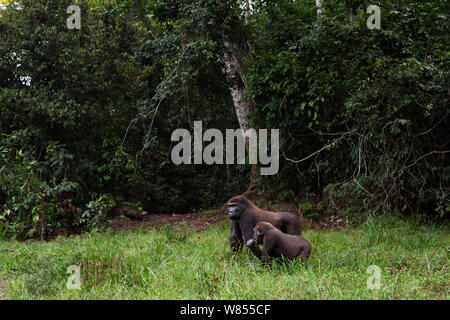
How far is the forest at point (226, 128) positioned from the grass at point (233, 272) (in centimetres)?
4

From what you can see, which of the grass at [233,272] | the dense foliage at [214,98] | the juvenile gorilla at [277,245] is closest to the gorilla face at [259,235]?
the juvenile gorilla at [277,245]

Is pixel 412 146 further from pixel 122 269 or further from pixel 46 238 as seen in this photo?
pixel 46 238

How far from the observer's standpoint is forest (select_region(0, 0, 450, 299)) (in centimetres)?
527

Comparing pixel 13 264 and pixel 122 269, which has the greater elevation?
pixel 122 269

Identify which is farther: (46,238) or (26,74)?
(26,74)

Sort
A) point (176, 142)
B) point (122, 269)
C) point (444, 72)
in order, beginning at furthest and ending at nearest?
point (176, 142)
point (444, 72)
point (122, 269)

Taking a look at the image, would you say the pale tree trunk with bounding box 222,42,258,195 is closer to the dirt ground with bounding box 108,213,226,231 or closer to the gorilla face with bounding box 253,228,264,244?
the dirt ground with bounding box 108,213,226,231

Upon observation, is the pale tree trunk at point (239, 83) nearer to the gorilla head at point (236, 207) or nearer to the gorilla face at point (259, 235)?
the gorilla head at point (236, 207)

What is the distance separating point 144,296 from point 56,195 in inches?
249

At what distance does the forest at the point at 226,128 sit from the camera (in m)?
5.27

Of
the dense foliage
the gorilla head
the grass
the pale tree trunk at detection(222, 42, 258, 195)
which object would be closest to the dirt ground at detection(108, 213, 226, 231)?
the dense foliage

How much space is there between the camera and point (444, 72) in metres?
6.71

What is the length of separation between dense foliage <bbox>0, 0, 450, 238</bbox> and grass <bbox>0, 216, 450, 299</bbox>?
6.55 ft

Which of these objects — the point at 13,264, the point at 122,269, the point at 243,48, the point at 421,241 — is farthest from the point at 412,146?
the point at 13,264
